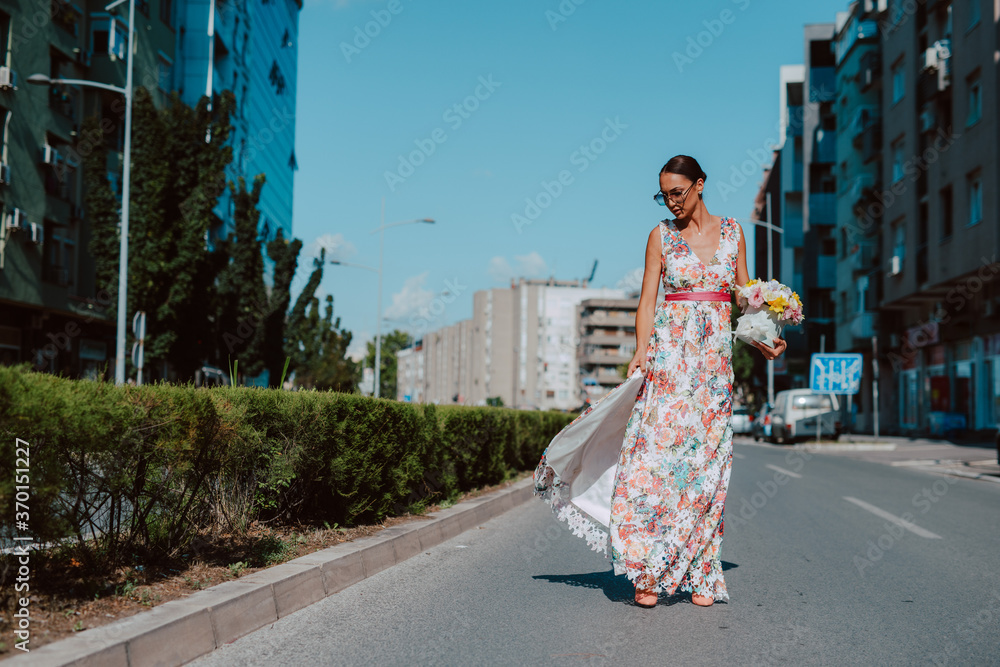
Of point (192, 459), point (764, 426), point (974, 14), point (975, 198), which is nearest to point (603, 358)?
point (764, 426)

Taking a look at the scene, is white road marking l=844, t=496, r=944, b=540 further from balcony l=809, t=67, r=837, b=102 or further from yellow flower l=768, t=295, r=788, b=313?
balcony l=809, t=67, r=837, b=102

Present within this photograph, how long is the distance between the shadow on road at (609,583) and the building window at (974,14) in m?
29.0

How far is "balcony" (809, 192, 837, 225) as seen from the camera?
5662 centimetres

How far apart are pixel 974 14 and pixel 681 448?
30.5 meters

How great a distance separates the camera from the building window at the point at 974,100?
29.8m

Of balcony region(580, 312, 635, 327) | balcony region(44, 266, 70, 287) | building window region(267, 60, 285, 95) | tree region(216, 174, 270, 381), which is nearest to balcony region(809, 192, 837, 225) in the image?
tree region(216, 174, 270, 381)

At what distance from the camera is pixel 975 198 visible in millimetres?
29906

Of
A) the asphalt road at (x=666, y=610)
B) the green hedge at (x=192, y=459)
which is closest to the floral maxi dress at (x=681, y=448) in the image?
the asphalt road at (x=666, y=610)

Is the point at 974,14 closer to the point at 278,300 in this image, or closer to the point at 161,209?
the point at 161,209

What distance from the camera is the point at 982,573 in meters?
6.34

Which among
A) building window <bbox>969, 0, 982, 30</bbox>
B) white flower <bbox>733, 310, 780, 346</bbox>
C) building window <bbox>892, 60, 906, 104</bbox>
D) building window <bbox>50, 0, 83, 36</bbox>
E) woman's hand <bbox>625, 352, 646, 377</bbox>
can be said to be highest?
building window <bbox>892, 60, 906, 104</bbox>

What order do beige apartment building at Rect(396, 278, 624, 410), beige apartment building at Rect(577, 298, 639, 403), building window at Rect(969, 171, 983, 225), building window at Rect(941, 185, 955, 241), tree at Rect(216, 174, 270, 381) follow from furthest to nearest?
beige apartment building at Rect(396, 278, 624, 410) < beige apartment building at Rect(577, 298, 639, 403) < tree at Rect(216, 174, 270, 381) < building window at Rect(941, 185, 955, 241) < building window at Rect(969, 171, 983, 225)

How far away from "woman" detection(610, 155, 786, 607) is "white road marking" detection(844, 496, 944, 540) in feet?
13.6

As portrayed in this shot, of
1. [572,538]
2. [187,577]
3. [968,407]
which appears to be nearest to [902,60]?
[968,407]
